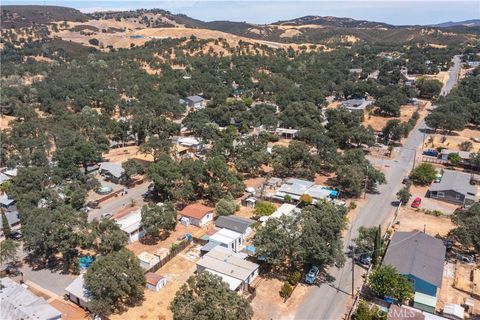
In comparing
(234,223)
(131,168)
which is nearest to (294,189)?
(234,223)

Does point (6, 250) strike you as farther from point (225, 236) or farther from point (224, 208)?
point (224, 208)

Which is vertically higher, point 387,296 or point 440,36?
point 440,36

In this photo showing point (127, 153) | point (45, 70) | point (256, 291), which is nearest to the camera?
point (256, 291)

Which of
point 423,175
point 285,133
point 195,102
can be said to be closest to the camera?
point 423,175

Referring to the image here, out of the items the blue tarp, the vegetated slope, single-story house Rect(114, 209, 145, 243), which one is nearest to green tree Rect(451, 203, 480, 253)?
single-story house Rect(114, 209, 145, 243)

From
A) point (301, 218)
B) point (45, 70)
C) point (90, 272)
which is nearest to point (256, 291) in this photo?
point (301, 218)

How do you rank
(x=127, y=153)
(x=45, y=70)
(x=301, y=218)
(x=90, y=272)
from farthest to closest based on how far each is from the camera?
(x=45, y=70) < (x=127, y=153) < (x=301, y=218) < (x=90, y=272)

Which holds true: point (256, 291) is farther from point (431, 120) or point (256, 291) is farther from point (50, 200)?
point (431, 120)

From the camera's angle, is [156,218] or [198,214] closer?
[156,218]
